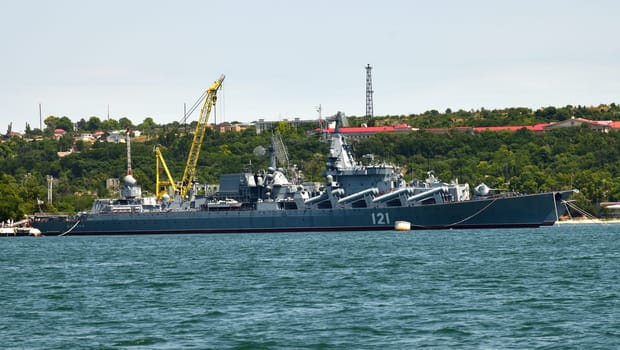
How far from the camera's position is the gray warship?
88.2 m

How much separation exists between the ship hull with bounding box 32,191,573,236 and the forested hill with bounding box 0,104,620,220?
19.7 m

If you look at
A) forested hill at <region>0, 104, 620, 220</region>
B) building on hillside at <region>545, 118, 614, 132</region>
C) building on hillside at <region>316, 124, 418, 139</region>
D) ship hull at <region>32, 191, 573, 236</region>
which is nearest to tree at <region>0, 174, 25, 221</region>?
forested hill at <region>0, 104, 620, 220</region>

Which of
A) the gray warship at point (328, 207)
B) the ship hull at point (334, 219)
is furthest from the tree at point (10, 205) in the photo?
the ship hull at point (334, 219)

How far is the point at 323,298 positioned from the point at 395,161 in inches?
5002

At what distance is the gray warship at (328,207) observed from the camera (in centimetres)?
8825

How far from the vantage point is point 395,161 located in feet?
536

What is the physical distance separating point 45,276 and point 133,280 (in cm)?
676

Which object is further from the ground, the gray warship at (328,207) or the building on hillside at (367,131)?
the building on hillside at (367,131)

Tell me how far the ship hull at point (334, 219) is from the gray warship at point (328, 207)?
8cm

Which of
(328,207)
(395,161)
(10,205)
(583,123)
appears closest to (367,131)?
(395,161)

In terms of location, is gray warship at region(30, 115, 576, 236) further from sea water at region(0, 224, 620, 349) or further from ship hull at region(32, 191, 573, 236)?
sea water at region(0, 224, 620, 349)

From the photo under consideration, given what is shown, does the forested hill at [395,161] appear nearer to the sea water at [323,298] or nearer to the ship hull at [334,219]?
the ship hull at [334,219]

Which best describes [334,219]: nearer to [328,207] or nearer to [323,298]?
[328,207]

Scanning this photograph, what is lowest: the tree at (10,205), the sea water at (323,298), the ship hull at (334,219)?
the sea water at (323,298)
